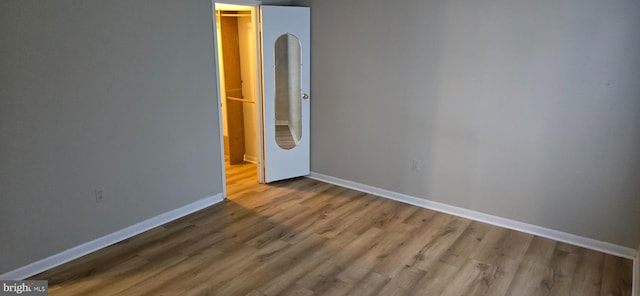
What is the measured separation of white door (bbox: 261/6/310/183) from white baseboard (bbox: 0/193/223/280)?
0.86 metres

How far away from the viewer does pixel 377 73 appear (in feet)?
13.7

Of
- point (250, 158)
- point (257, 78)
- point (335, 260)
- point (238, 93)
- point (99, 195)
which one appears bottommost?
point (335, 260)

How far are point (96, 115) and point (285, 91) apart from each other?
2.05m

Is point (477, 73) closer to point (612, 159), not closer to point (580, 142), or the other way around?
point (580, 142)

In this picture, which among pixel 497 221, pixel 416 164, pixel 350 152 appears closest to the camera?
pixel 497 221

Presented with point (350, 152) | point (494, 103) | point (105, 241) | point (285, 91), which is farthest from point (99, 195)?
point (494, 103)

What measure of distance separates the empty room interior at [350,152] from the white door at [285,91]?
0.03m

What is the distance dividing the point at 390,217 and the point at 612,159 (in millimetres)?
1840

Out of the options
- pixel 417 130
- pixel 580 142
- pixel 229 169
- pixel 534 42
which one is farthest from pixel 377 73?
pixel 229 169

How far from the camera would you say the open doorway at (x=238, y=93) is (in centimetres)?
501

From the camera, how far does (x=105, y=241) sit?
10.7ft

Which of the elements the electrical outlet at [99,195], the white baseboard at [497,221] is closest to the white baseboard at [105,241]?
the electrical outlet at [99,195]

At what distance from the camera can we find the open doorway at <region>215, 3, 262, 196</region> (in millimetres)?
5012

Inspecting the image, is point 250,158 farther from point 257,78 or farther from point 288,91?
point 257,78
